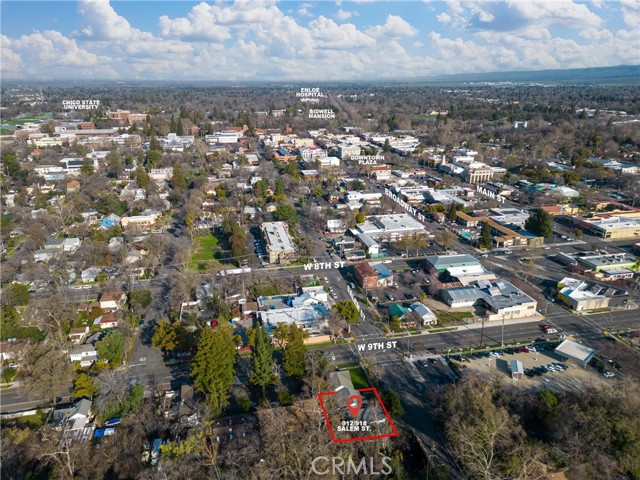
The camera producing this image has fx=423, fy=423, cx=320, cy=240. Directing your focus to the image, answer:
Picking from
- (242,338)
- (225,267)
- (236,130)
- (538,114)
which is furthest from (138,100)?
(242,338)

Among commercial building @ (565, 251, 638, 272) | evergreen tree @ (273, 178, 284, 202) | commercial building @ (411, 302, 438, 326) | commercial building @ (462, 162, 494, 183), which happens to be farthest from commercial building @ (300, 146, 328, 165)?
commercial building @ (411, 302, 438, 326)

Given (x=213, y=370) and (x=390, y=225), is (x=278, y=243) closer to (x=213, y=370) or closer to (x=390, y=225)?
(x=390, y=225)

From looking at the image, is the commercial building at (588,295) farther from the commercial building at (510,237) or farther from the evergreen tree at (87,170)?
the evergreen tree at (87,170)

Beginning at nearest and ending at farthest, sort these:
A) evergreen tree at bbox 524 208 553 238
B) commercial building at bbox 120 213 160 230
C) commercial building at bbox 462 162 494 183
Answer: evergreen tree at bbox 524 208 553 238
commercial building at bbox 120 213 160 230
commercial building at bbox 462 162 494 183

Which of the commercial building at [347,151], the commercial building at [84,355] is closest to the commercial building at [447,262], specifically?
the commercial building at [84,355]

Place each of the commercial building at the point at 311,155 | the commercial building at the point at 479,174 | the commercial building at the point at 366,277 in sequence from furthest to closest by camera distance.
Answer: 1. the commercial building at the point at 311,155
2. the commercial building at the point at 479,174
3. the commercial building at the point at 366,277

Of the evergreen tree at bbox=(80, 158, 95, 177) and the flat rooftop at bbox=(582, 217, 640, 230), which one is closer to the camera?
the flat rooftop at bbox=(582, 217, 640, 230)

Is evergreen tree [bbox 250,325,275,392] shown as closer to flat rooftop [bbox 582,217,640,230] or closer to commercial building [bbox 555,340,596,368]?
commercial building [bbox 555,340,596,368]
